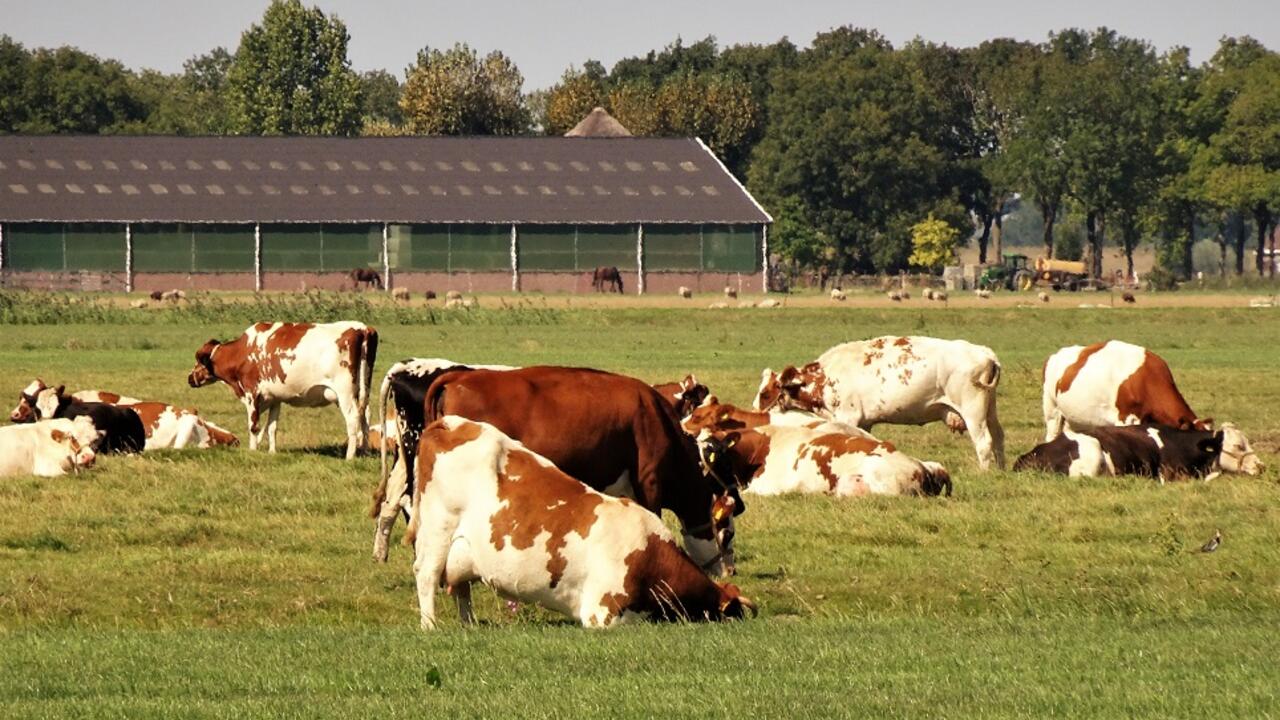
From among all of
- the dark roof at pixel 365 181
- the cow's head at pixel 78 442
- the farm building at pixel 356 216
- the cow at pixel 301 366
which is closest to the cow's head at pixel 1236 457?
the cow at pixel 301 366

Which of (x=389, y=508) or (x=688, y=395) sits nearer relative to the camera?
(x=389, y=508)

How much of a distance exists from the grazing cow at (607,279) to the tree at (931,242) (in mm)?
28604

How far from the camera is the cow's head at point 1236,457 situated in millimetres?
22188

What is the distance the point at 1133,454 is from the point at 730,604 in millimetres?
9720

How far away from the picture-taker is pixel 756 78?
146 m

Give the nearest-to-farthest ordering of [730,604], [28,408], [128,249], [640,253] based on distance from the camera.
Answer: [730,604]
[28,408]
[128,249]
[640,253]

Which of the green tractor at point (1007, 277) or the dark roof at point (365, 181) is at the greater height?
the dark roof at point (365, 181)

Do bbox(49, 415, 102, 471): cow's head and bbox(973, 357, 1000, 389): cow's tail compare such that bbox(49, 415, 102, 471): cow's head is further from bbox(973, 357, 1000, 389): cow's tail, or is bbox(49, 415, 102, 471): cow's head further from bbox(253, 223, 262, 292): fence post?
bbox(253, 223, 262, 292): fence post

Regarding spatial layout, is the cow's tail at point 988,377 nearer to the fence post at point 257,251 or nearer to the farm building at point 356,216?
the farm building at point 356,216

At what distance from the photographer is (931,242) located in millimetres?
119625

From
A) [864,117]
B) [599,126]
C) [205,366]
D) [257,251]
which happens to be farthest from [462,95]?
[205,366]

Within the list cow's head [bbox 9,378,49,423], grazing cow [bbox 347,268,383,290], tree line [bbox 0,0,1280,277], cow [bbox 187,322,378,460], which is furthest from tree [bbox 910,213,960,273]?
cow's head [bbox 9,378,49,423]

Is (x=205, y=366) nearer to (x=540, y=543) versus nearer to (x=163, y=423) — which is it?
(x=163, y=423)

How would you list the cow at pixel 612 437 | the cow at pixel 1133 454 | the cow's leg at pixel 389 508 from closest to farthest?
1. the cow at pixel 612 437
2. the cow's leg at pixel 389 508
3. the cow at pixel 1133 454
